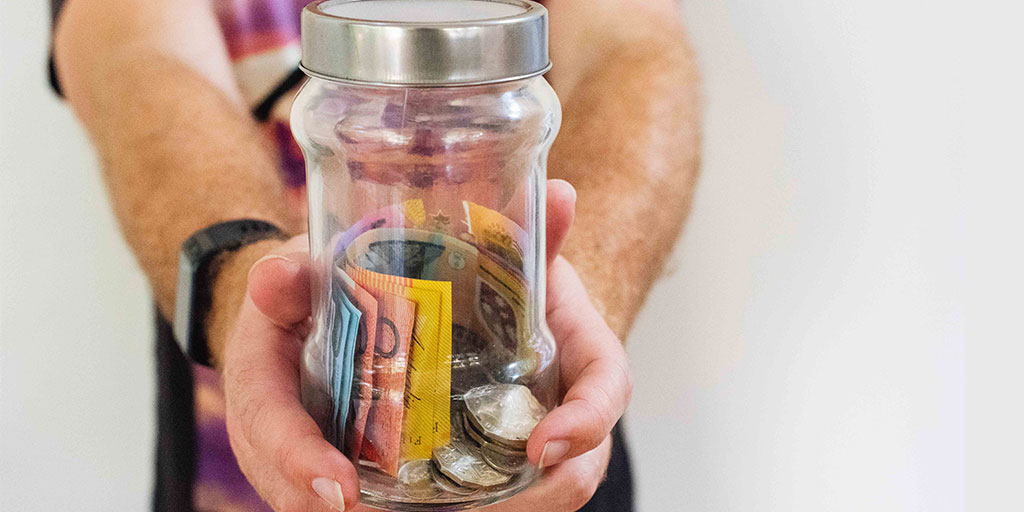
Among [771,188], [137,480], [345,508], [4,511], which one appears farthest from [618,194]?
[4,511]

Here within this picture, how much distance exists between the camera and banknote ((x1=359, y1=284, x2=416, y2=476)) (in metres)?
0.40

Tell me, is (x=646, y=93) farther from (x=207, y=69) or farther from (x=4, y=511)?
(x=4, y=511)

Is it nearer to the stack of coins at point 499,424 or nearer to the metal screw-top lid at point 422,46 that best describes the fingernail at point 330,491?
the stack of coins at point 499,424

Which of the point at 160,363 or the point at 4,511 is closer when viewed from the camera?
the point at 160,363

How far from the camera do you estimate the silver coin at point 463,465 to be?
414 mm

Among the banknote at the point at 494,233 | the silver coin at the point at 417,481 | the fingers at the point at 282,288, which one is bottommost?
the silver coin at the point at 417,481

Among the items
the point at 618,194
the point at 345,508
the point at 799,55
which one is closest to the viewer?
the point at 345,508

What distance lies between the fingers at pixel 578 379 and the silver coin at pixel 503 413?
1 cm

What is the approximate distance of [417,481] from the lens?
0.42 meters

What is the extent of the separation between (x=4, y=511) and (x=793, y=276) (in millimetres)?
983

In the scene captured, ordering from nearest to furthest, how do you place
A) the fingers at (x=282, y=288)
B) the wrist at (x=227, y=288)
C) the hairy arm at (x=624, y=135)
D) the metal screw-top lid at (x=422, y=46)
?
the metal screw-top lid at (x=422, y=46) < the fingers at (x=282, y=288) < the wrist at (x=227, y=288) < the hairy arm at (x=624, y=135)

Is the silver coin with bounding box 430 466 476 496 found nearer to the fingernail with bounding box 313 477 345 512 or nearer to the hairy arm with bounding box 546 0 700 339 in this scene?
the fingernail with bounding box 313 477 345 512

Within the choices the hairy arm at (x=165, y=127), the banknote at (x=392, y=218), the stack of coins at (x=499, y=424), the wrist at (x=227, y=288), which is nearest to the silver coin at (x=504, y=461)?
the stack of coins at (x=499, y=424)

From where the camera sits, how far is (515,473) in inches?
17.2
